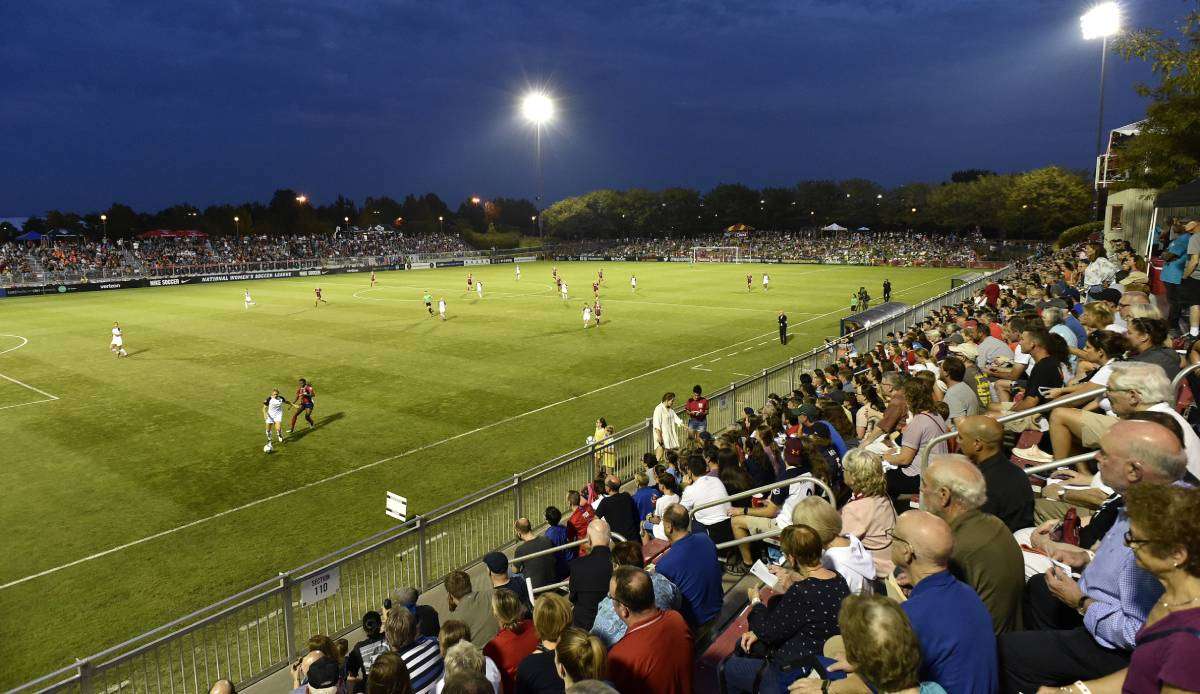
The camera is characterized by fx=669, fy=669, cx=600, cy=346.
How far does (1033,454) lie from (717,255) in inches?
3491

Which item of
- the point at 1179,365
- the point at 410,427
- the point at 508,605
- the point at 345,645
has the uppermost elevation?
the point at 1179,365

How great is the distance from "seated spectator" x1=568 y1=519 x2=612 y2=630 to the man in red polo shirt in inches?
60.7

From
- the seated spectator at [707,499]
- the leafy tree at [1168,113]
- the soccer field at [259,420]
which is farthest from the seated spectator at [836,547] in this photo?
the leafy tree at [1168,113]

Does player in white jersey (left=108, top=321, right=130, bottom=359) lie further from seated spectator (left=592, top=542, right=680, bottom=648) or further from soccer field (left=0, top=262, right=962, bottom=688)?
seated spectator (left=592, top=542, right=680, bottom=648)

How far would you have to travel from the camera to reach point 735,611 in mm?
6887

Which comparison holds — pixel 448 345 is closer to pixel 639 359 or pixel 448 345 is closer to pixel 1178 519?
pixel 639 359

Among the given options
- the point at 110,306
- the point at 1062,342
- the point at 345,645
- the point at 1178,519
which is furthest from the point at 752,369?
the point at 110,306

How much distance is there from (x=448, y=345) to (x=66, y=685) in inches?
971

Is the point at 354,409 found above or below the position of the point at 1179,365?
below

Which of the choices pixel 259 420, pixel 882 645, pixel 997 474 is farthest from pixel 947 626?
pixel 259 420

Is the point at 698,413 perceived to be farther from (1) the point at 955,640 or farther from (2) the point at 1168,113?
(2) the point at 1168,113

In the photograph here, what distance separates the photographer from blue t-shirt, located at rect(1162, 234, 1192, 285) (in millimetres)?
12328

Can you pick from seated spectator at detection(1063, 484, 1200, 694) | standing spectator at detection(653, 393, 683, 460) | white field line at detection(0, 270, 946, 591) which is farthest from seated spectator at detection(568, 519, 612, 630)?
white field line at detection(0, 270, 946, 591)

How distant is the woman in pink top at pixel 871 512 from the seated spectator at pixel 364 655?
4.12 meters
